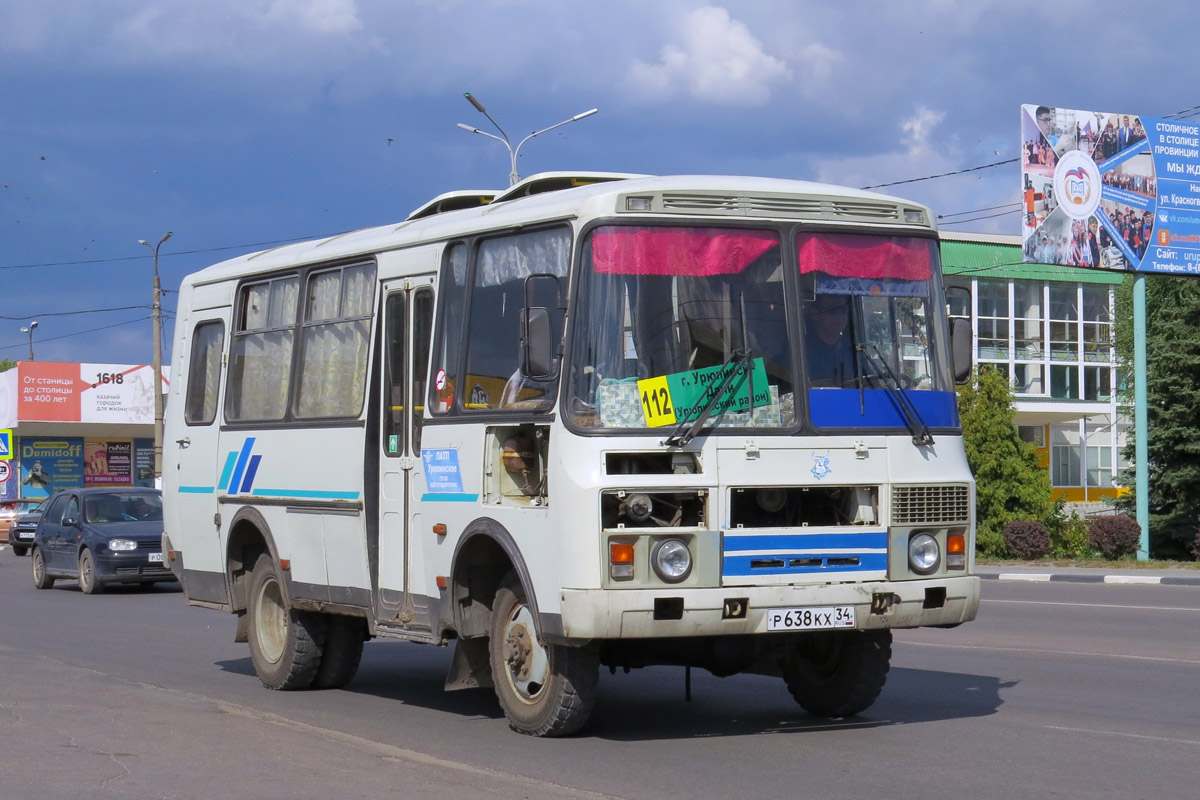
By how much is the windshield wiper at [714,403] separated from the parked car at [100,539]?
1689cm

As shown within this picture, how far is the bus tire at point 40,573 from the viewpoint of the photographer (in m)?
25.6

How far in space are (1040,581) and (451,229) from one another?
733 inches

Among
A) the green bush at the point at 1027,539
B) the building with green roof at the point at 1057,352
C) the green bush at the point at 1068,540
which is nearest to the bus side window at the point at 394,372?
the green bush at the point at 1027,539

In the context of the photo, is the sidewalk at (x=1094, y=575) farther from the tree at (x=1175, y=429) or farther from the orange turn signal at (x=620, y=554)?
the orange turn signal at (x=620, y=554)

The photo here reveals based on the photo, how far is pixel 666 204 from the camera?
8.63m

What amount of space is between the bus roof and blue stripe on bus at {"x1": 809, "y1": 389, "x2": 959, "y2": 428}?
0.98m

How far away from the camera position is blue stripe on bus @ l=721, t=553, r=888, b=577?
8.41 m

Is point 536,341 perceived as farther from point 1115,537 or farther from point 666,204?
point 1115,537

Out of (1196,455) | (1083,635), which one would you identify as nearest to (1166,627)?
(1083,635)

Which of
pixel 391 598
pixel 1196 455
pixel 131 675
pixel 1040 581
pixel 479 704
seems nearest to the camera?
pixel 391 598

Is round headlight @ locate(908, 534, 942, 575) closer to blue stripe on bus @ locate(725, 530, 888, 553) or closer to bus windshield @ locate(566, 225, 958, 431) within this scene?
blue stripe on bus @ locate(725, 530, 888, 553)

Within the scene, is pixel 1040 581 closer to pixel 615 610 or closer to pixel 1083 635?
pixel 1083 635

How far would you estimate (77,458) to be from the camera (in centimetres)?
6112

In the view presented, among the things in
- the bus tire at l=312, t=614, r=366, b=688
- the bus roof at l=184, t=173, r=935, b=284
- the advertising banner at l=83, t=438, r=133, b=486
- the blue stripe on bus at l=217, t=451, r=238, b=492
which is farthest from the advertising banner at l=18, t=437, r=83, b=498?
the bus roof at l=184, t=173, r=935, b=284
